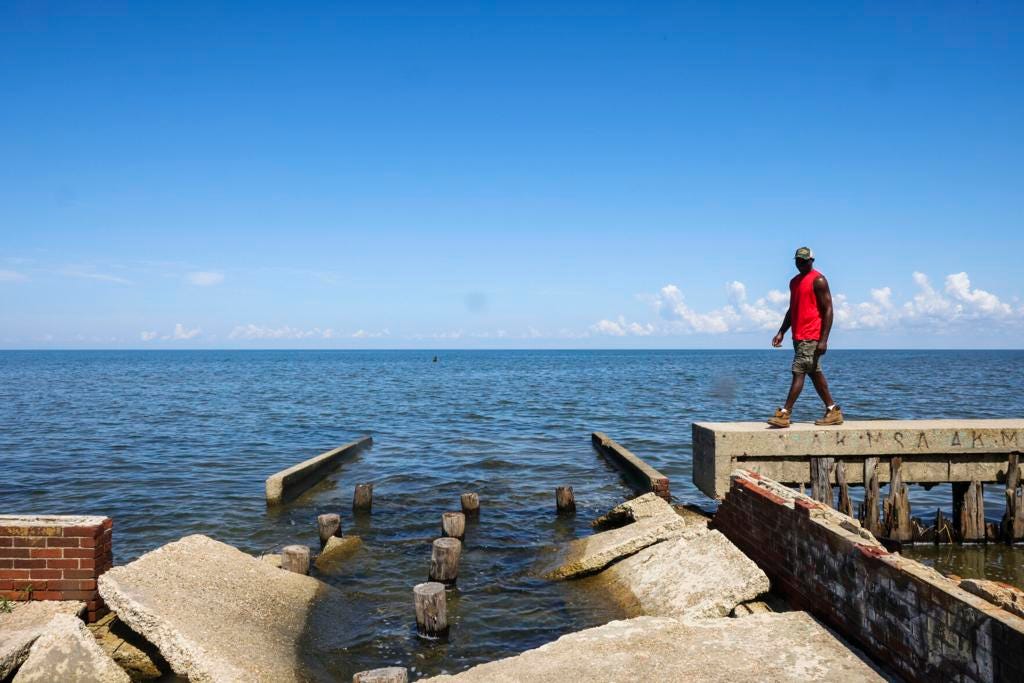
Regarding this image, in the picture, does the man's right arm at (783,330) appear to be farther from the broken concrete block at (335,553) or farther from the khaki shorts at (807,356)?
the broken concrete block at (335,553)

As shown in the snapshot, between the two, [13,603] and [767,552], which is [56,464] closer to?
[13,603]

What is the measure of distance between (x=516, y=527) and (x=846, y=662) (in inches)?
331

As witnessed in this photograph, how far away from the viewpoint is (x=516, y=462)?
65.6ft

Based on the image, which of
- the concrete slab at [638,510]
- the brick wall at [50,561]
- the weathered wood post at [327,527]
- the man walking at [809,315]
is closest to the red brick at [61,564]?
the brick wall at [50,561]

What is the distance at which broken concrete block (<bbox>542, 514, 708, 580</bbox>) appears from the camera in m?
9.04

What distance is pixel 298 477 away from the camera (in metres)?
15.6

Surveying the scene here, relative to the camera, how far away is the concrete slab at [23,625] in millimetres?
5492

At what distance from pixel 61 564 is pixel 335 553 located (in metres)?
4.86

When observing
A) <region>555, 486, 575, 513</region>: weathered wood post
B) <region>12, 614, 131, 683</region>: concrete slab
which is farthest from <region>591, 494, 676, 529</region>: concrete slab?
<region>12, 614, 131, 683</region>: concrete slab

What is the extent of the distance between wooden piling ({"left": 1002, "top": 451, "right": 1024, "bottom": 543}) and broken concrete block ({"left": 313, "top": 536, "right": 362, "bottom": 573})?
10306mm

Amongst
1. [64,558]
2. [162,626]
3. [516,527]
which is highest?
[64,558]

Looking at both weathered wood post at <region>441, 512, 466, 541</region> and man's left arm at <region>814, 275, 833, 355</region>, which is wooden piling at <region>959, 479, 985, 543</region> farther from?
weathered wood post at <region>441, 512, 466, 541</region>

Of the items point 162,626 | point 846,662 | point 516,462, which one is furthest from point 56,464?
point 846,662

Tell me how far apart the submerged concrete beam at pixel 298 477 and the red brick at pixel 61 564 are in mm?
7914
